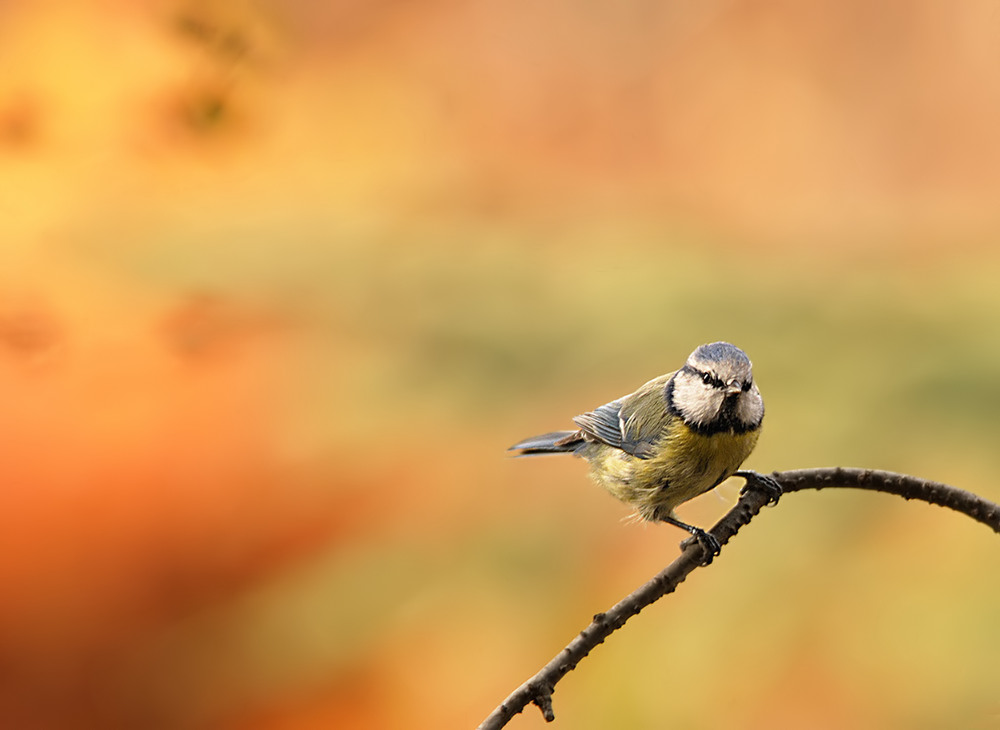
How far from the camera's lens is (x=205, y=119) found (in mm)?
1492

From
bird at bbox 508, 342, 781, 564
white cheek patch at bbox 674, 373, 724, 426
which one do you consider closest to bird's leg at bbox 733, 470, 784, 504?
bird at bbox 508, 342, 781, 564

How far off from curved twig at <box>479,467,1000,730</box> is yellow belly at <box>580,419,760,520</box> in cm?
12

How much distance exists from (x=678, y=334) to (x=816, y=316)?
247 mm

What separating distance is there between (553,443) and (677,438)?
8.0 inches

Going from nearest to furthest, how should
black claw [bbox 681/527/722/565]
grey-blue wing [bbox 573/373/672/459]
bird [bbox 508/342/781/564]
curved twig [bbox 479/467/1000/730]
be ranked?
curved twig [bbox 479/467/1000/730] → black claw [bbox 681/527/722/565] → bird [bbox 508/342/781/564] → grey-blue wing [bbox 573/373/672/459]

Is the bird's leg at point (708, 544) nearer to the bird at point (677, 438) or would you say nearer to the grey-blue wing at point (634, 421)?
the bird at point (677, 438)

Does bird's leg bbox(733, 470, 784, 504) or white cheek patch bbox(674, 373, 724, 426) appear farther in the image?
white cheek patch bbox(674, 373, 724, 426)

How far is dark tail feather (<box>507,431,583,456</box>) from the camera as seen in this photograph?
3.95 feet

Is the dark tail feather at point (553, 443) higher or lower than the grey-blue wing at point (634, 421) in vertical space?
higher

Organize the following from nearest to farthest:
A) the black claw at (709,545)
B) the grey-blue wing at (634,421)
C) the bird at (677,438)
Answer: the black claw at (709,545) → the bird at (677,438) → the grey-blue wing at (634,421)

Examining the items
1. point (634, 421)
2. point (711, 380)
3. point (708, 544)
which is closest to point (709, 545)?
point (708, 544)

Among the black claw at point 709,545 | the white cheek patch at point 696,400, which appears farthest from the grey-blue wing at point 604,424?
the black claw at point 709,545

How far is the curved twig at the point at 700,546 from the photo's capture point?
708 mm

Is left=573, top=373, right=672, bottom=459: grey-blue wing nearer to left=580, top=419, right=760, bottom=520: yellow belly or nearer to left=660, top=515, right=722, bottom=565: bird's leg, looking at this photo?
left=580, top=419, right=760, bottom=520: yellow belly
